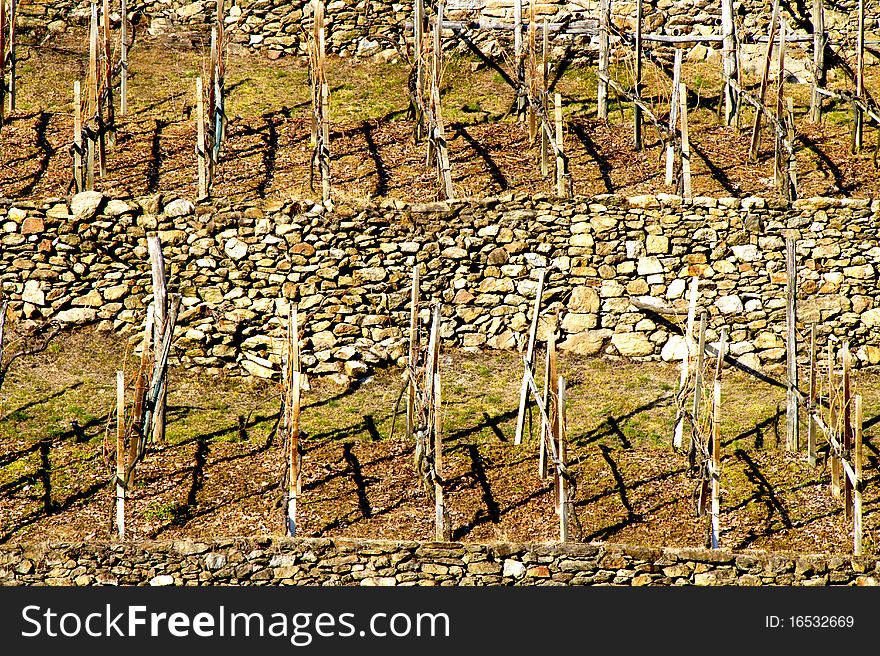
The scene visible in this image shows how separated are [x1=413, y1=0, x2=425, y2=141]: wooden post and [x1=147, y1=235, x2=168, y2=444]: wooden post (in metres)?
3.60

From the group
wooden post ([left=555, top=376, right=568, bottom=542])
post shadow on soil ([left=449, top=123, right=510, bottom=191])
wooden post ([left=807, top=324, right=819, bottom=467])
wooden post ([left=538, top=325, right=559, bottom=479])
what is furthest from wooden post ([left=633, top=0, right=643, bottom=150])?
wooden post ([left=555, top=376, right=568, bottom=542])

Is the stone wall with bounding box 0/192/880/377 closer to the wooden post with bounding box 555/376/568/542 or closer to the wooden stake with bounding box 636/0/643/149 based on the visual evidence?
the wooden stake with bounding box 636/0/643/149

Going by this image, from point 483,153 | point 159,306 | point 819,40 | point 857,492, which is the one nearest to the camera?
point 857,492

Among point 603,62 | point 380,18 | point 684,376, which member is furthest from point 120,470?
point 380,18

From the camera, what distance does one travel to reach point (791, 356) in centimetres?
1517

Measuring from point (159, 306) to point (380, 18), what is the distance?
765cm

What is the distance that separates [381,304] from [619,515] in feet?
13.5

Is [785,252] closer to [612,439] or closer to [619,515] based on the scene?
[612,439]

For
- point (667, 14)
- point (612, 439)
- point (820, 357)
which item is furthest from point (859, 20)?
point (612, 439)

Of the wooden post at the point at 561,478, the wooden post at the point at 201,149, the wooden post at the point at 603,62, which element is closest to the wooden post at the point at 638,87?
the wooden post at the point at 603,62

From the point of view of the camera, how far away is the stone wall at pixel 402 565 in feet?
42.8

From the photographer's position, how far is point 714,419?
43.1ft

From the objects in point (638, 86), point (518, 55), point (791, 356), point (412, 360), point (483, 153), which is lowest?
point (791, 356)

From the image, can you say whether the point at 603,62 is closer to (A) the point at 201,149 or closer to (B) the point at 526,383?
(A) the point at 201,149
